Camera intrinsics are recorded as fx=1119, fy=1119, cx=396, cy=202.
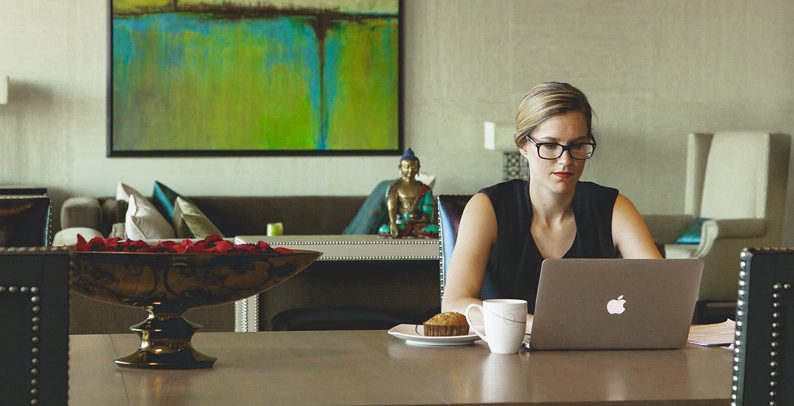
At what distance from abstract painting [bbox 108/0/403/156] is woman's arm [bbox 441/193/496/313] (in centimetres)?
410

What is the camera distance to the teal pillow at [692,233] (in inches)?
254

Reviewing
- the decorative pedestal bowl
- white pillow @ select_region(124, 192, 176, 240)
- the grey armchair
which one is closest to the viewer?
the decorative pedestal bowl

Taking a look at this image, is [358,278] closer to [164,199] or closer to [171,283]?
[164,199]

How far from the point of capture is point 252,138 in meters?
6.52

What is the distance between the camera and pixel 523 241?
250 cm

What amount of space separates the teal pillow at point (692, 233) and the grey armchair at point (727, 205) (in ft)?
0.12

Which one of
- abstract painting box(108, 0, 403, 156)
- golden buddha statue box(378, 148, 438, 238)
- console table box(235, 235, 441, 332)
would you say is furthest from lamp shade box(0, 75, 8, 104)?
golden buddha statue box(378, 148, 438, 238)

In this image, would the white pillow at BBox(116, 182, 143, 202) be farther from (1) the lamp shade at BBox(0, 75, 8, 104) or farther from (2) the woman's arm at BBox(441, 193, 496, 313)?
(2) the woman's arm at BBox(441, 193, 496, 313)

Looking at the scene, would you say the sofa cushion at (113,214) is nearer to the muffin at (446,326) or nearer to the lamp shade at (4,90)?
the lamp shade at (4,90)

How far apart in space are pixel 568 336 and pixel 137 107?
4.96m

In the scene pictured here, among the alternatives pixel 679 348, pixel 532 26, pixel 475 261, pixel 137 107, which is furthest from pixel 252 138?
pixel 679 348

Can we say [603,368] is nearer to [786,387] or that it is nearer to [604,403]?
[604,403]

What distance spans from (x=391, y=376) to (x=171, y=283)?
34 cm

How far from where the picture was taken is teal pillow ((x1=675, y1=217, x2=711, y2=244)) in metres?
6.46
